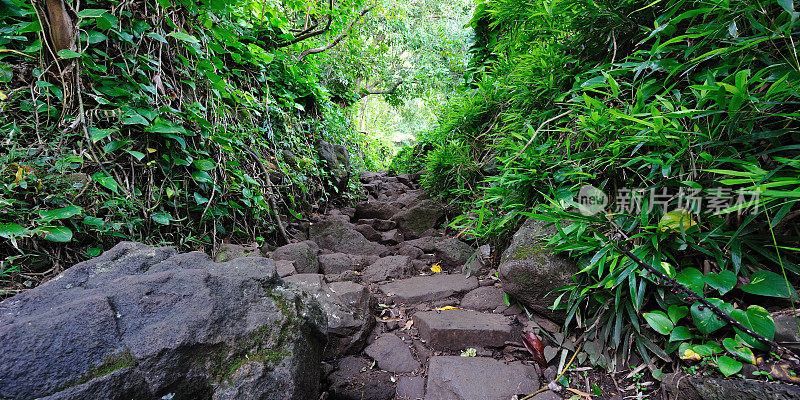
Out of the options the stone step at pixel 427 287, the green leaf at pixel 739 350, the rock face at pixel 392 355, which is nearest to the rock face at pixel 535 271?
the stone step at pixel 427 287

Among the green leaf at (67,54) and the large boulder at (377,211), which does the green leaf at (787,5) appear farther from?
the large boulder at (377,211)

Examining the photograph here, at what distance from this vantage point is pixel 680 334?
1127 millimetres

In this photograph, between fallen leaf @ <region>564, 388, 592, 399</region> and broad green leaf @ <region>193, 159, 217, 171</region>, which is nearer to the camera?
fallen leaf @ <region>564, 388, 592, 399</region>

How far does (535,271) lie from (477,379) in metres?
0.61

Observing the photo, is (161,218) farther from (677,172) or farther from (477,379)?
(677,172)

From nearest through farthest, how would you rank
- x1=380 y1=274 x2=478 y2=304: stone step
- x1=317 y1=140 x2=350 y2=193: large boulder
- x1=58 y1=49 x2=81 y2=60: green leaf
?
x1=58 y1=49 x2=81 y2=60: green leaf, x1=380 y1=274 x2=478 y2=304: stone step, x1=317 y1=140 x2=350 y2=193: large boulder

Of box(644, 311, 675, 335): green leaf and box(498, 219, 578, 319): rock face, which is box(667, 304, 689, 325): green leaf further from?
box(498, 219, 578, 319): rock face

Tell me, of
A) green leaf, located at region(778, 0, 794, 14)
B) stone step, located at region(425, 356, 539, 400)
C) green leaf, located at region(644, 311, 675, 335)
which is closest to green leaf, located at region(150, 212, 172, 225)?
stone step, located at region(425, 356, 539, 400)

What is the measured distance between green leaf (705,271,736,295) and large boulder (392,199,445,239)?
106 inches

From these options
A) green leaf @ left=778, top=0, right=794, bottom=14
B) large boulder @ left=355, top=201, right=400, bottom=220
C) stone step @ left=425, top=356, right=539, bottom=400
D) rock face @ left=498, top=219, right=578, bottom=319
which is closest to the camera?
green leaf @ left=778, top=0, right=794, bottom=14

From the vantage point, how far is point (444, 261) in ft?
9.14

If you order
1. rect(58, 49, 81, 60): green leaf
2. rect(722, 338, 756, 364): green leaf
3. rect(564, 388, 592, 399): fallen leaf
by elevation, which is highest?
rect(58, 49, 81, 60): green leaf

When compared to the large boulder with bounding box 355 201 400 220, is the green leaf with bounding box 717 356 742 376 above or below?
below

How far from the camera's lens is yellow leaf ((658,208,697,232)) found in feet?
4.01
